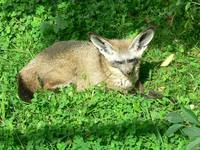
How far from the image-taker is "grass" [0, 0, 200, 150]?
5875mm

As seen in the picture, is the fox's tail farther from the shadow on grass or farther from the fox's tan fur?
the shadow on grass

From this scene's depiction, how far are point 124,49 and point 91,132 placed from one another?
1436 mm

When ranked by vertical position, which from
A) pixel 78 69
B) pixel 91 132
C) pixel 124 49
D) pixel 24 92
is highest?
pixel 124 49

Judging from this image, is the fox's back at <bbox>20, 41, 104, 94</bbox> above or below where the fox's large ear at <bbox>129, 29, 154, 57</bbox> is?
below

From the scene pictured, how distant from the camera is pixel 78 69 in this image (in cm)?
725

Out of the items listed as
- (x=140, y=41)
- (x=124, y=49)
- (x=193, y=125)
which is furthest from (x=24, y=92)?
(x=193, y=125)

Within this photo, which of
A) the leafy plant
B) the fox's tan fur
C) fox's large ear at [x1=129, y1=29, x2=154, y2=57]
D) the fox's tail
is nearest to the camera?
the leafy plant

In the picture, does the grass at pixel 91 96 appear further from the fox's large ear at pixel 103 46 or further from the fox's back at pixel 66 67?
the fox's large ear at pixel 103 46

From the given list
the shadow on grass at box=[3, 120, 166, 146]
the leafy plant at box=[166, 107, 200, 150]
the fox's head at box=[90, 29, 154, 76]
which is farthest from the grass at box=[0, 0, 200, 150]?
the leafy plant at box=[166, 107, 200, 150]

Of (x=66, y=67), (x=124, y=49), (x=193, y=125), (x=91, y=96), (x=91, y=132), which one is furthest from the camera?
(x=66, y=67)

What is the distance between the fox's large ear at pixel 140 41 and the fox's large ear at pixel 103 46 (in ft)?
0.87

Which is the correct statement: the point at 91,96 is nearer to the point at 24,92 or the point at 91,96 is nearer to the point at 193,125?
the point at 24,92

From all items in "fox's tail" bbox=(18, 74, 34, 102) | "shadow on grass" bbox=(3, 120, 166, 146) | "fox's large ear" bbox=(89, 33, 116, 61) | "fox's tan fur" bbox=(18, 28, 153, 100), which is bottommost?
"shadow on grass" bbox=(3, 120, 166, 146)

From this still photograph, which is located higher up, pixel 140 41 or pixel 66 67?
pixel 140 41
